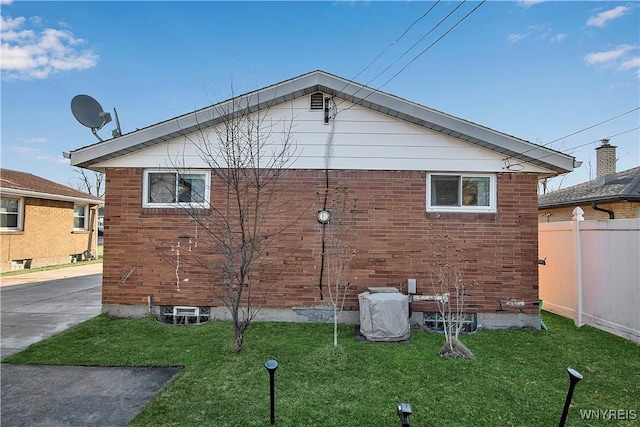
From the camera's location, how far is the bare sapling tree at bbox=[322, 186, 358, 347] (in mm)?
6609

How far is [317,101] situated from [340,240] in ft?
8.85

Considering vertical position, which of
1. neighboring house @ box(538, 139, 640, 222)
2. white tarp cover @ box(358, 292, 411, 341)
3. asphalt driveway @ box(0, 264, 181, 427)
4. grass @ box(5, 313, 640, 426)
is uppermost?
neighboring house @ box(538, 139, 640, 222)

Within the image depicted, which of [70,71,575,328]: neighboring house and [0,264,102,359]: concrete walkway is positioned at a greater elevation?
[70,71,575,328]: neighboring house

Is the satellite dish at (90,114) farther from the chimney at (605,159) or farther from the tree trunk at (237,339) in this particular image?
the chimney at (605,159)

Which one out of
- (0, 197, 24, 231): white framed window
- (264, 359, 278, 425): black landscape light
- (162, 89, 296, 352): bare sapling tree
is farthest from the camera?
(0, 197, 24, 231): white framed window

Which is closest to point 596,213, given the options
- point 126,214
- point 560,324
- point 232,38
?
point 560,324

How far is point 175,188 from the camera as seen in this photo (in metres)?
6.82

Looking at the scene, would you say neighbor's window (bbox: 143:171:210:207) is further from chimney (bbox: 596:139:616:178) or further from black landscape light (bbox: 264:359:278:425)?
chimney (bbox: 596:139:616:178)

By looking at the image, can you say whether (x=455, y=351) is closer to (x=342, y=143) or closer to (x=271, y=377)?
(x=271, y=377)

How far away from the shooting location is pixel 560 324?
22.8 feet

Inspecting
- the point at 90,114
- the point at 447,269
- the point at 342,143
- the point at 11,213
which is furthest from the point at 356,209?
the point at 11,213

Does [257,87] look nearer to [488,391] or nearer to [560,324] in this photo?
[488,391]

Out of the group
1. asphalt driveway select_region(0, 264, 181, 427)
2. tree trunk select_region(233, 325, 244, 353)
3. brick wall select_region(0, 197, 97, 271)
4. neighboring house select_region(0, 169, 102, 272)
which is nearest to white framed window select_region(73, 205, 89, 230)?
neighboring house select_region(0, 169, 102, 272)

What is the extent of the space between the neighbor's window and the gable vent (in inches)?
95.3
